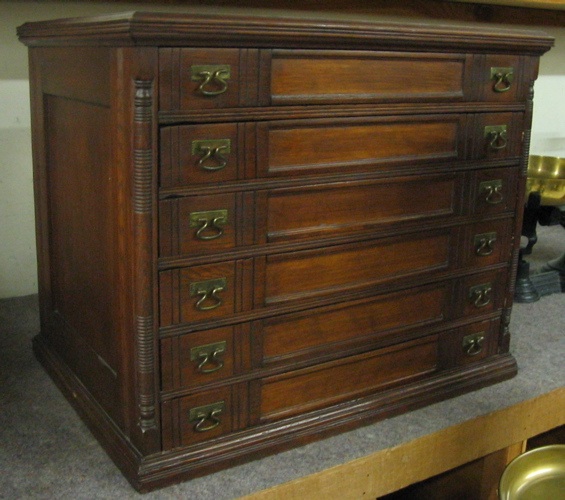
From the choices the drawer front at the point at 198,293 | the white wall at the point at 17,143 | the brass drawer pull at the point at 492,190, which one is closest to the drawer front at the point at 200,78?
the drawer front at the point at 198,293

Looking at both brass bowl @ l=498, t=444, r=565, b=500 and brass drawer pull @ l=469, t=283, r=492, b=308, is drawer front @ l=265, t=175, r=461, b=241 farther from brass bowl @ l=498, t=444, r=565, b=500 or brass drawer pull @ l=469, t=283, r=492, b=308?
brass bowl @ l=498, t=444, r=565, b=500

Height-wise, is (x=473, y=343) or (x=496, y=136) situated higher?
(x=496, y=136)

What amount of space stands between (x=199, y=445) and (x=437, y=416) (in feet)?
1.77

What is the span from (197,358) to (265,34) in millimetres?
577

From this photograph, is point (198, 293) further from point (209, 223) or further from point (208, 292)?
point (209, 223)

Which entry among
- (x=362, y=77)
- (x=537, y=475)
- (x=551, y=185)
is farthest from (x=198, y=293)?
(x=551, y=185)

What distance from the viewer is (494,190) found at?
1679mm

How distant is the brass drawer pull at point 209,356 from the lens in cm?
139

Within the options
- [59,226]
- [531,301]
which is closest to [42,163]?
[59,226]

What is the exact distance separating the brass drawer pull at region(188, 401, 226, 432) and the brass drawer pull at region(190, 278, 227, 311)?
197 mm

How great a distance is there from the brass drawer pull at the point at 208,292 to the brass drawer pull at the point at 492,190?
639 mm

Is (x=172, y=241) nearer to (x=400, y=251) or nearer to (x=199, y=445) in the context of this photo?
(x=199, y=445)

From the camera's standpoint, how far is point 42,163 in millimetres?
1696

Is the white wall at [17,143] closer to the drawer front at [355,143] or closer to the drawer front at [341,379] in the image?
the drawer front at [355,143]
